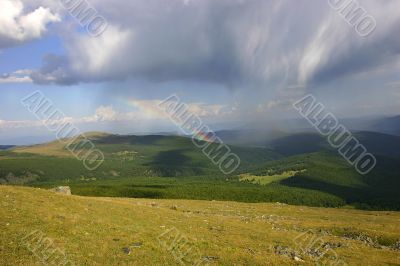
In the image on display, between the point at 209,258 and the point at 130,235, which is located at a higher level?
the point at 209,258

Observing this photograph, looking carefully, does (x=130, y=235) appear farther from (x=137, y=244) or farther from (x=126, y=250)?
(x=126, y=250)

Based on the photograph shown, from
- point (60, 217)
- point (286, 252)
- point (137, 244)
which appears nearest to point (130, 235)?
point (137, 244)

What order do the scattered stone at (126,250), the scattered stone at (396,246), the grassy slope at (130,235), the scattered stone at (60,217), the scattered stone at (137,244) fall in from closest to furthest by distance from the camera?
the grassy slope at (130,235), the scattered stone at (126,250), the scattered stone at (137,244), the scattered stone at (60,217), the scattered stone at (396,246)

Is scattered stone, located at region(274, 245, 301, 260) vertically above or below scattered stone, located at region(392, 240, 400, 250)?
below

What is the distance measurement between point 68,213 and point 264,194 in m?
155

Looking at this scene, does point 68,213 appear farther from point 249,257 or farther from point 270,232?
point 270,232

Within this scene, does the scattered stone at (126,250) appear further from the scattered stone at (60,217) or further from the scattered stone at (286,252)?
the scattered stone at (286,252)

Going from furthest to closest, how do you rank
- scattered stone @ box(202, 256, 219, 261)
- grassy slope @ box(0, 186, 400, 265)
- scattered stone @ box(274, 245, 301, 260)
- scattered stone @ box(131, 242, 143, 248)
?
scattered stone @ box(274, 245, 301, 260) < scattered stone @ box(131, 242, 143, 248) < scattered stone @ box(202, 256, 219, 261) < grassy slope @ box(0, 186, 400, 265)

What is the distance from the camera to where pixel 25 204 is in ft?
139

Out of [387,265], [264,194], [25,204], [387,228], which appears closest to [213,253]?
[387,265]

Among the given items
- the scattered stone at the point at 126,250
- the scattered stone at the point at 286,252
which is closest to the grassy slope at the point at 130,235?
the scattered stone at the point at 126,250

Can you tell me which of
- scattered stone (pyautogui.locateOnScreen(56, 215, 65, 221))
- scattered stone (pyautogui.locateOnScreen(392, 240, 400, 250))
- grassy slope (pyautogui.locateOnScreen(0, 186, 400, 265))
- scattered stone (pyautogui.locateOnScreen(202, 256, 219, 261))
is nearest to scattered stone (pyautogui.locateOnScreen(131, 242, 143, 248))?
grassy slope (pyautogui.locateOnScreen(0, 186, 400, 265))

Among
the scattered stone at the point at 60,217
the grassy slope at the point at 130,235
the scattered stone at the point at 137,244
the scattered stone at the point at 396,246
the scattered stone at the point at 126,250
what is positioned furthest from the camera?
the scattered stone at the point at 396,246

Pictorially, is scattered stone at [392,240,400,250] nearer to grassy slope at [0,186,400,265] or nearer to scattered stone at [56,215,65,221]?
grassy slope at [0,186,400,265]
